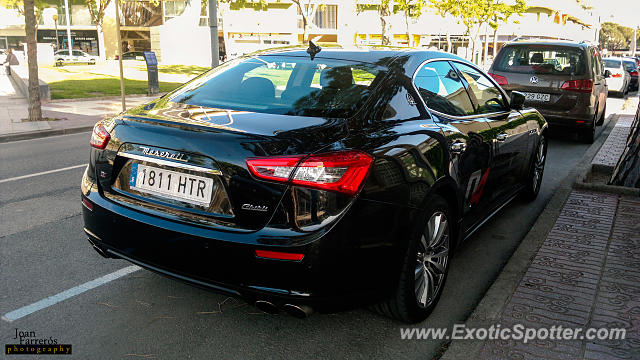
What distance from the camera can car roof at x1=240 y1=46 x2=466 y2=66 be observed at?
369 cm

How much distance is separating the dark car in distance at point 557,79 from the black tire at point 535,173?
3922mm

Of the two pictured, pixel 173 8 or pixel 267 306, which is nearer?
pixel 267 306

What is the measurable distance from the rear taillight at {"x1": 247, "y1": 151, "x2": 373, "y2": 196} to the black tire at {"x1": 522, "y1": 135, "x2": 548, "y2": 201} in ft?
12.3

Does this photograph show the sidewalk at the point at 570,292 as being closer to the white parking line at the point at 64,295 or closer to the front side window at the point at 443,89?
the front side window at the point at 443,89

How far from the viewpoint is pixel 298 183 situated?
2635mm

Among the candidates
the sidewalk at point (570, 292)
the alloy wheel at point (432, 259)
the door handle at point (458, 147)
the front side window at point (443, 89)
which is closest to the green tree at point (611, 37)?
the sidewalk at point (570, 292)

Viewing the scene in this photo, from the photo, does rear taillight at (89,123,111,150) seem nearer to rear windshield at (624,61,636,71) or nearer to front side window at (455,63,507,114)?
front side window at (455,63,507,114)

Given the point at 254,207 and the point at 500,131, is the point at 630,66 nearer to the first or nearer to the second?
the point at 500,131

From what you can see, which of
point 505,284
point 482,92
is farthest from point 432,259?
point 482,92

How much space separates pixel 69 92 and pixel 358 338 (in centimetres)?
2007

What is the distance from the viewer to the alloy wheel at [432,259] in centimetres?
333

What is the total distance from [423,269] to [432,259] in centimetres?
13

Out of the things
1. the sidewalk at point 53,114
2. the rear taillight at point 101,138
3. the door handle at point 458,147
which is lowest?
the sidewalk at point 53,114

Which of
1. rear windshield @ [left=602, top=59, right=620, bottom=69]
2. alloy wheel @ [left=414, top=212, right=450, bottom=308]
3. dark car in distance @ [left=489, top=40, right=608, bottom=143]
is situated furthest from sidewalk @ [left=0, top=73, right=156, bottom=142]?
rear windshield @ [left=602, top=59, right=620, bottom=69]
